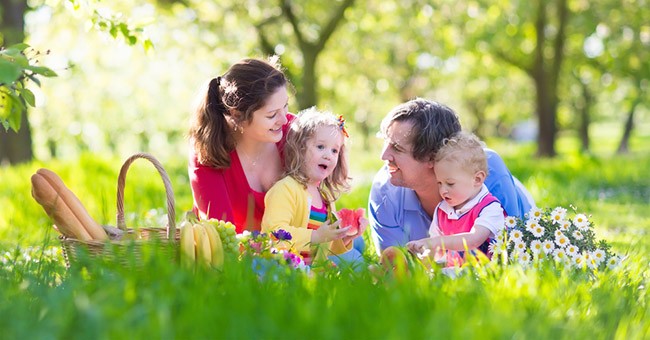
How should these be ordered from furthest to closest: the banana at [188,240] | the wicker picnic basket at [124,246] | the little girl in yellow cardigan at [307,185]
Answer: the little girl in yellow cardigan at [307,185] → the banana at [188,240] → the wicker picnic basket at [124,246]

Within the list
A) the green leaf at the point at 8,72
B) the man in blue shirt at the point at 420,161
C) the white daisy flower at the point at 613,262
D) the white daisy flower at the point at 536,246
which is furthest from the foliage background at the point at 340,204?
the green leaf at the point at 8,72

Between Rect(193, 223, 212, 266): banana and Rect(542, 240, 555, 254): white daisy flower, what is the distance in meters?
1.56

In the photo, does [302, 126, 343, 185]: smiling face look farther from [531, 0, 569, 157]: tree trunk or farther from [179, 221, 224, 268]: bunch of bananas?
[531, 0, 569, 157]: tree trunk

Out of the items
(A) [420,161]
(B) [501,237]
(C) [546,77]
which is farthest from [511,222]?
(C) [546,77]

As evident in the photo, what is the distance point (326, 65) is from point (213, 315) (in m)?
20.5

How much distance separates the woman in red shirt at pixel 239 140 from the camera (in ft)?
15.3

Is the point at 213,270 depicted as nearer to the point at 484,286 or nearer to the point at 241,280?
the point at 241,280

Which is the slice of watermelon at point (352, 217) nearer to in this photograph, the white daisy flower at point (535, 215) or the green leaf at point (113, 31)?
the white daisy flower at point (535, 215)

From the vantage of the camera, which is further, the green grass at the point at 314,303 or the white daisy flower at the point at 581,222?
the white daisy flower at the point at 581,222

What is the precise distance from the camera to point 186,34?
16.5m

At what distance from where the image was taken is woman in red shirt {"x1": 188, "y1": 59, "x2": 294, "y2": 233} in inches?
183

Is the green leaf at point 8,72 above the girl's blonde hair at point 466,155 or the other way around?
above

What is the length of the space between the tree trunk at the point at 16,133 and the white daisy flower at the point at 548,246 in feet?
34.7

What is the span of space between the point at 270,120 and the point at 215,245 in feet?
4.08
